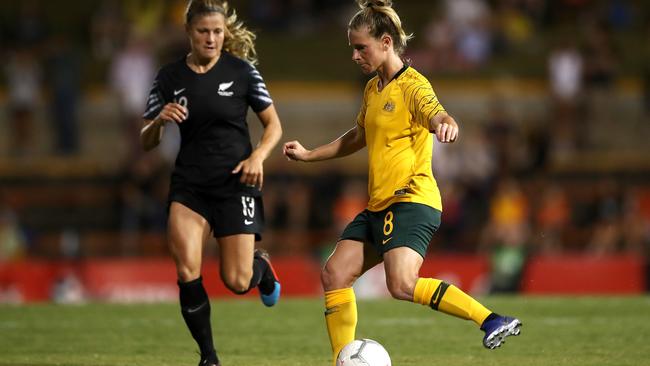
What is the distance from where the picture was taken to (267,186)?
1898 centimetres

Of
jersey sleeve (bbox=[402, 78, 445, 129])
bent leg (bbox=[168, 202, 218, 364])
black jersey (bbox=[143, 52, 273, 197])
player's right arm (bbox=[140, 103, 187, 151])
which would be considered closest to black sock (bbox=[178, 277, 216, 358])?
bent leg (bbox=[168, 202, 218, 364])

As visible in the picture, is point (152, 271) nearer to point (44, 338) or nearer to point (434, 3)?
point (44, 338)

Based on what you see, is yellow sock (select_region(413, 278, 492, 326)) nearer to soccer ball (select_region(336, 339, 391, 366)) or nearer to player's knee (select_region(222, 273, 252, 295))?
soccer ball (select_region(336, 339, 391, 366))

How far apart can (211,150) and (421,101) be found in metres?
1.57

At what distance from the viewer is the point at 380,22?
7516 millimetres

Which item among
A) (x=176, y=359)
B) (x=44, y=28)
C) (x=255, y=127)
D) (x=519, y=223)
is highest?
(x=44, y=28)

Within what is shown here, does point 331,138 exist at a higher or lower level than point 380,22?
higher

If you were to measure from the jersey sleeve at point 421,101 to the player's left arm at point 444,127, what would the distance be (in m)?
0.08

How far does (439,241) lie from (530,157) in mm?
2561

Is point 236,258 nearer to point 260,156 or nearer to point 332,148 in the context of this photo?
point 260,156

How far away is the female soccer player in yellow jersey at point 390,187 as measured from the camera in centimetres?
733

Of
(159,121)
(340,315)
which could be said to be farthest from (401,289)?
(159,121)

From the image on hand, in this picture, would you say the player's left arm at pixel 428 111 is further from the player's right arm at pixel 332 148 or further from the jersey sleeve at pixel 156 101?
the jersey sleeve at pixel 156 101

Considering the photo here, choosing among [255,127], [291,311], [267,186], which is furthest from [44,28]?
[291,311]
